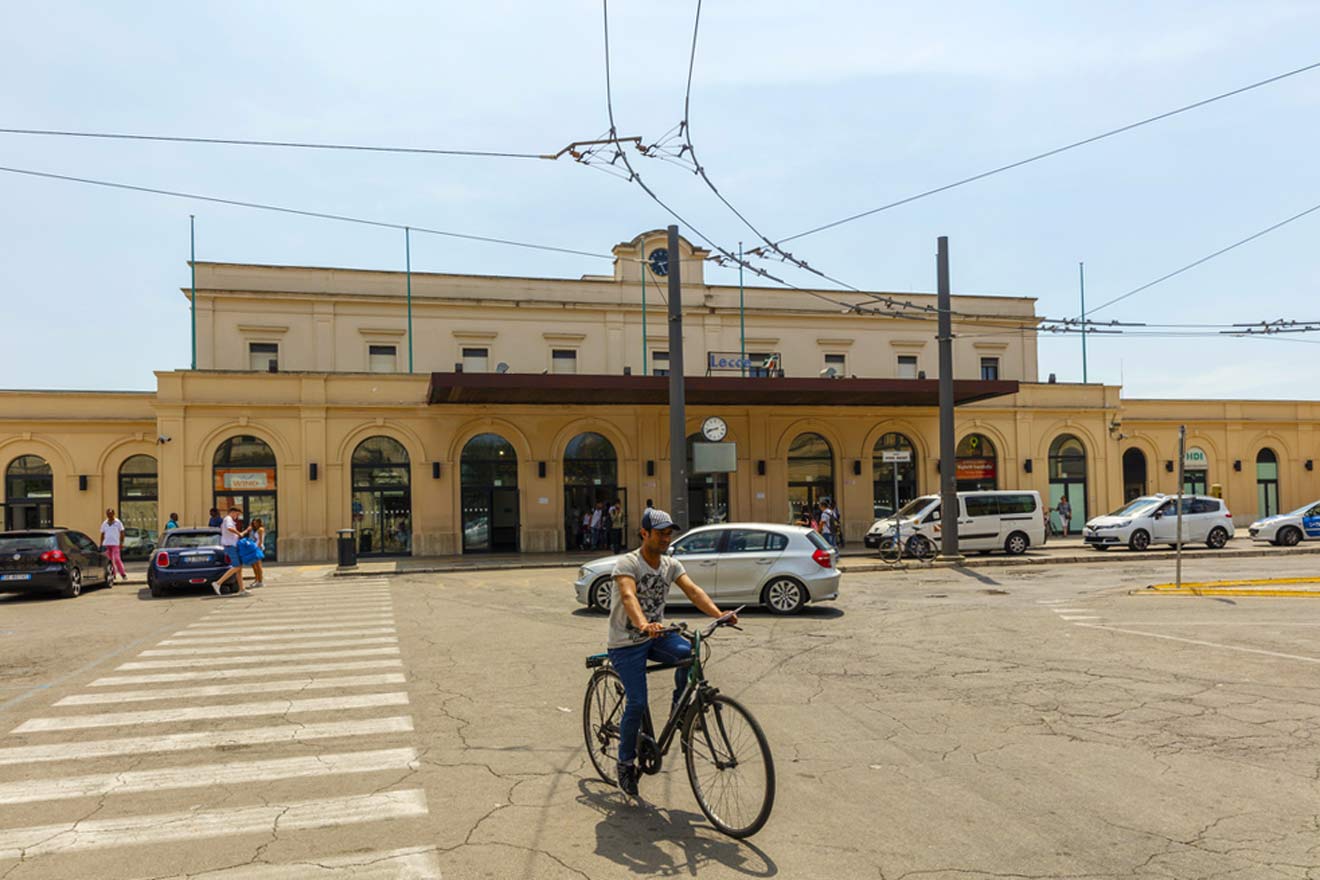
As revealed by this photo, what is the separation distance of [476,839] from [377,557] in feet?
83.7

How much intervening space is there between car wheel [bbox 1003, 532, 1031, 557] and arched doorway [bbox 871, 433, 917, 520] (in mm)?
6703

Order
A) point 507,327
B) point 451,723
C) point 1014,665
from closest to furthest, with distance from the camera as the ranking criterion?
point 451,723, point 1014,665, point 507,327

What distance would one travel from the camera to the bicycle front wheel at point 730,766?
16.4 ft

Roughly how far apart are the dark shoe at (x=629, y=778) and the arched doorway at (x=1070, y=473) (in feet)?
111

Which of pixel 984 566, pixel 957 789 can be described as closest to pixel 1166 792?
pixel 957 789

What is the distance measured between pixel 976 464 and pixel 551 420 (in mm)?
16430

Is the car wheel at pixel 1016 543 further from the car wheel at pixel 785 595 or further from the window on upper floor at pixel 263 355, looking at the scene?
the window on upper floor at pixel 263 355

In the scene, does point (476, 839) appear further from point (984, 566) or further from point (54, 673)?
point (984, 566)

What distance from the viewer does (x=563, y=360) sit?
34688 millimetres

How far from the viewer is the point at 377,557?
2922cm

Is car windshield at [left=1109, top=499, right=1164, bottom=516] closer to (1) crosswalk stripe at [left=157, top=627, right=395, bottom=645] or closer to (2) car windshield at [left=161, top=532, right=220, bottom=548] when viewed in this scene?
(1) crosswalk stripe at [left=157, top=627, right=395, bottom=645]

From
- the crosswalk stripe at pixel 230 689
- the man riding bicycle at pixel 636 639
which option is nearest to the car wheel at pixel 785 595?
the crosswalk stripe at pixel 230 689

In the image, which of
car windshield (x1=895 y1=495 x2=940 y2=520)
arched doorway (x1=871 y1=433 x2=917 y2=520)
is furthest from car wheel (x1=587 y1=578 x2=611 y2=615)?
arched doorway (x1=871 y1=433 x2=917 y2=520)

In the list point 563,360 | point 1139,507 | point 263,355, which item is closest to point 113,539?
point 263,355
